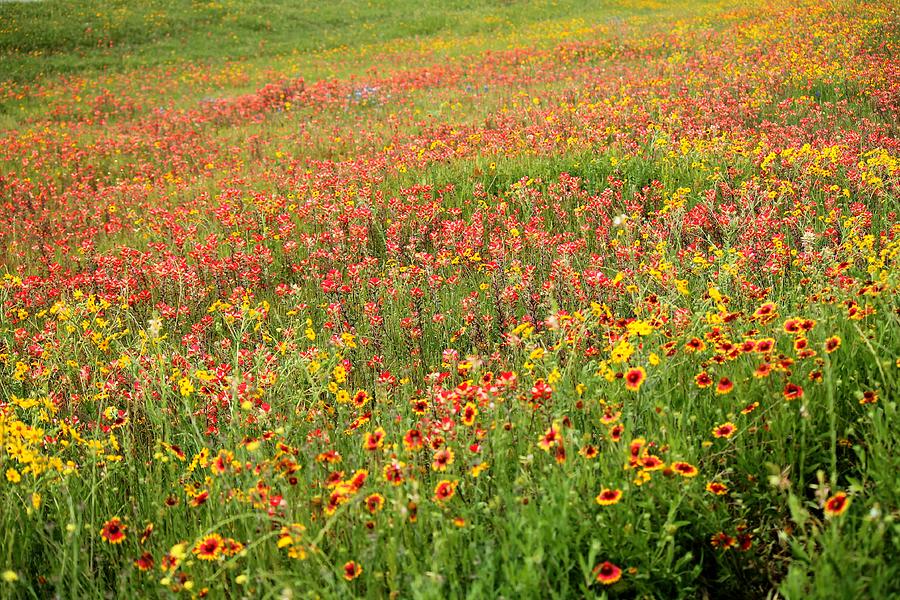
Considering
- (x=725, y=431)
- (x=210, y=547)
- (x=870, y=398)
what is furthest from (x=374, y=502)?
(x=870, y=398)

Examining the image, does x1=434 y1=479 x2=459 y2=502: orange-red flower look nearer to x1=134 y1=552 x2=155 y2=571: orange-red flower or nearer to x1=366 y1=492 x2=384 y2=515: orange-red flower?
x1=366 y1=492 x2=384 y2=515: orange-red flower

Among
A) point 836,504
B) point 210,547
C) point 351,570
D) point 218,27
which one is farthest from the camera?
point 218,27

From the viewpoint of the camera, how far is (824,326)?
8.66ft

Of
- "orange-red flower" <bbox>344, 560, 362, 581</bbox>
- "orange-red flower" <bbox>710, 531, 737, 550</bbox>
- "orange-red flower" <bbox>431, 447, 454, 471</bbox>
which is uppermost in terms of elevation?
"orange-red flower" <bbox>431, 447, 454, 471</bbox>

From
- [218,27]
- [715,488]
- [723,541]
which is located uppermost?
[218,27]

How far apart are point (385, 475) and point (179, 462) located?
4.55ft

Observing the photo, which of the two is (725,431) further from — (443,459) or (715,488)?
(443,459)

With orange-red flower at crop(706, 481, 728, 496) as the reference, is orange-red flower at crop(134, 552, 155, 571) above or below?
below

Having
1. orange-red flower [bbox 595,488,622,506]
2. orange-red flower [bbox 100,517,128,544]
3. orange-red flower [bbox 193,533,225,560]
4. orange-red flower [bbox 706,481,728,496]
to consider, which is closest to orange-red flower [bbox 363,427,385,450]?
orange-red flower [bbox 193,533,225,560]

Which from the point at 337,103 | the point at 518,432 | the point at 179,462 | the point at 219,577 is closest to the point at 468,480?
the point at 518,432

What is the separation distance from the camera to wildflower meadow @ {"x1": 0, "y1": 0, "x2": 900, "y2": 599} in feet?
6.65

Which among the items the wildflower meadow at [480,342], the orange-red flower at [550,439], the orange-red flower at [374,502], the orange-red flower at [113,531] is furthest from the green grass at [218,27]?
the orange-red flower at [374,502]

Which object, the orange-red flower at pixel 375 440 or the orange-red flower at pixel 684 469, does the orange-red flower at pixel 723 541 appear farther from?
the orange-red flower at pixel 375 440

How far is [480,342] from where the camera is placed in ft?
12.9
